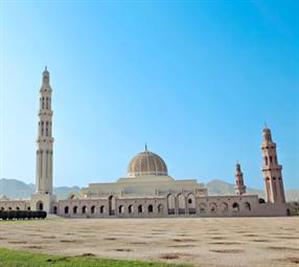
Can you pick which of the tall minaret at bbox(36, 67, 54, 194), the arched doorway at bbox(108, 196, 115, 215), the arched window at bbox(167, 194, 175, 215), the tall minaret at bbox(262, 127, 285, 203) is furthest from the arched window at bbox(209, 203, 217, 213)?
the tall minaret at bbox(36, 67, 54, 194)

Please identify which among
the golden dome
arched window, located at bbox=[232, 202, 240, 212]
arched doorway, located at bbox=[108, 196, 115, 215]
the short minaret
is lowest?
arched window, located at bbox=[232, 202, 240, 212]

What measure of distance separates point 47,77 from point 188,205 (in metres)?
37.1

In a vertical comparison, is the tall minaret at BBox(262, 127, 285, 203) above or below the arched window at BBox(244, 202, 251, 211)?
above

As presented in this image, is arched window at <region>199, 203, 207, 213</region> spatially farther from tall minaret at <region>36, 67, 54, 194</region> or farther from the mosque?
tall minaret at <region>36, 67, 54, 194</region>

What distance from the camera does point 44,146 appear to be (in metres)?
66.2

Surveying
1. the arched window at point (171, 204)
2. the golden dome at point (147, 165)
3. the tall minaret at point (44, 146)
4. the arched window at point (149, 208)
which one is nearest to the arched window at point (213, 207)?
the arched window at point (171, 204)

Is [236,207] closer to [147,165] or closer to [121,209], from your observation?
[121,209]

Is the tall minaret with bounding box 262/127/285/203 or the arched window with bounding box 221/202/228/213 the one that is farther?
the arched window with bounding box 221/202/228/213

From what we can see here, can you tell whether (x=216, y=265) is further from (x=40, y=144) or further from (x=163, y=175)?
(x=163, y=175)

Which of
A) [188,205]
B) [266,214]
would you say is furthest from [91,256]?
[188,205]

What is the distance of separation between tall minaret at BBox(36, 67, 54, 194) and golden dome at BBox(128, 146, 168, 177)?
58.8ft

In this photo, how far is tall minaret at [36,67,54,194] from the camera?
65.5 meters

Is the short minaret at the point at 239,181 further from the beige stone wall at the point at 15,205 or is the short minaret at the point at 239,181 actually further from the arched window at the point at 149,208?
the beige stone wall at the point at 15,205

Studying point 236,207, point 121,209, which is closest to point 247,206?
point 236,207
